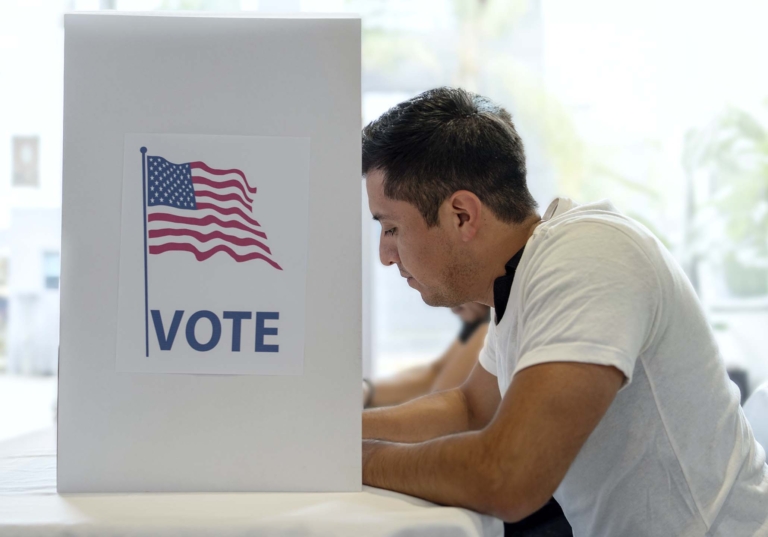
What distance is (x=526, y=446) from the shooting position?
0.74 meters

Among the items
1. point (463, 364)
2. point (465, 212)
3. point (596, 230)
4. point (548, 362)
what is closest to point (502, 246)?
point (465, 212)

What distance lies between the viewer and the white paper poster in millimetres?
806

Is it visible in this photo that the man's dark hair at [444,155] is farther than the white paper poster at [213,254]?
Yes

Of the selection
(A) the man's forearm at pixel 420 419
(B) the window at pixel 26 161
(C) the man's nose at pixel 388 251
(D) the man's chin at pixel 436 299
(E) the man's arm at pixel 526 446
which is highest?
(B) the window at pixel 26 161

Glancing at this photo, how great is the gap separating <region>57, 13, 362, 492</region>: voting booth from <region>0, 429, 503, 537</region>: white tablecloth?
0.04 metres

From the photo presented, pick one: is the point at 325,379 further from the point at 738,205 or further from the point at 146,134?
the point at 738,205

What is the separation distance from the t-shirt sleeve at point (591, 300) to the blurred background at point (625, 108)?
2.79 meters

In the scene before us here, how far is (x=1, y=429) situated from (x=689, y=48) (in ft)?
13.2

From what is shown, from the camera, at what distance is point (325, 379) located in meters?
0.81

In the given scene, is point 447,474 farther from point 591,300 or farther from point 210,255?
point 210,255

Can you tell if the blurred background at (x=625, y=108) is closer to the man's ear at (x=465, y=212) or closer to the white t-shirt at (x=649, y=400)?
the man's ear at (x=465, y=212)

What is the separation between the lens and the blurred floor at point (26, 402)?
3.17 meters

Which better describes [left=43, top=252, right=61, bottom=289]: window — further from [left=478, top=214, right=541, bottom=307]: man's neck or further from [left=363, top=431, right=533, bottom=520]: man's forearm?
[left=363, top=431, right=533, bottom=520]: man's forearm

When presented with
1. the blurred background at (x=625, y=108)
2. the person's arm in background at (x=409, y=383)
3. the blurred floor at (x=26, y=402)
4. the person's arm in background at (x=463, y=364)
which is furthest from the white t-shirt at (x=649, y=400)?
the blurred floor at (x=26, y=402)
